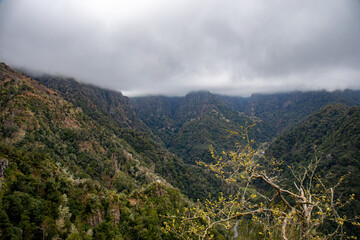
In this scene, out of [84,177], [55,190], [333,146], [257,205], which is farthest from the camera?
[333,146]

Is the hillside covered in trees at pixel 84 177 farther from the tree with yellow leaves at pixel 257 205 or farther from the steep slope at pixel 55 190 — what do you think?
the tree with yellow leaves at pixel 257 205

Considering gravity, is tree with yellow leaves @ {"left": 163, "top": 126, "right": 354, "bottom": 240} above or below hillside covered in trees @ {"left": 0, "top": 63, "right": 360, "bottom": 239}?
above

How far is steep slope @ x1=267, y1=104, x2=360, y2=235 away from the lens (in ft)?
244

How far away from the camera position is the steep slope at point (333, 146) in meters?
74.5

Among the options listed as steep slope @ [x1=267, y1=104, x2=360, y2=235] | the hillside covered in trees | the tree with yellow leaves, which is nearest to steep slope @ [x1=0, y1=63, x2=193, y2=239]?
the hillside covered in trees

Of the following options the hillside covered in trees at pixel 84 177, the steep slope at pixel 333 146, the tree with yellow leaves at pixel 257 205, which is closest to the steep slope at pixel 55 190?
the hillside covered in trees at pixel 84 177

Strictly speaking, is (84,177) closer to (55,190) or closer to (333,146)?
(55,190)

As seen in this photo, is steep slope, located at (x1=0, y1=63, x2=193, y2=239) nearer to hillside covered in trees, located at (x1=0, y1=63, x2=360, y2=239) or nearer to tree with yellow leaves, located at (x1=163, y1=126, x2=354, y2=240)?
hillside covered in trees, located at (x1=0, y1=63, x2=360, y2=239)

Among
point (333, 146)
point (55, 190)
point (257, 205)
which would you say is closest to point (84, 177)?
point (55, 190)

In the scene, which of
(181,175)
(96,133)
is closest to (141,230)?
(96,133)

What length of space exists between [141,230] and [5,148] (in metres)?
24.6

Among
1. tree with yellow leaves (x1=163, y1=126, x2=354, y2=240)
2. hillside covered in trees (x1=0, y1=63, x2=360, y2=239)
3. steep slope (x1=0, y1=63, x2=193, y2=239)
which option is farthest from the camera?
hillside covered in trees (x1=0, y1=63, x2=360, y2=239)

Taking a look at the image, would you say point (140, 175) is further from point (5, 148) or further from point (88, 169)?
point (5, 148)

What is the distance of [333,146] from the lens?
11550 cm
